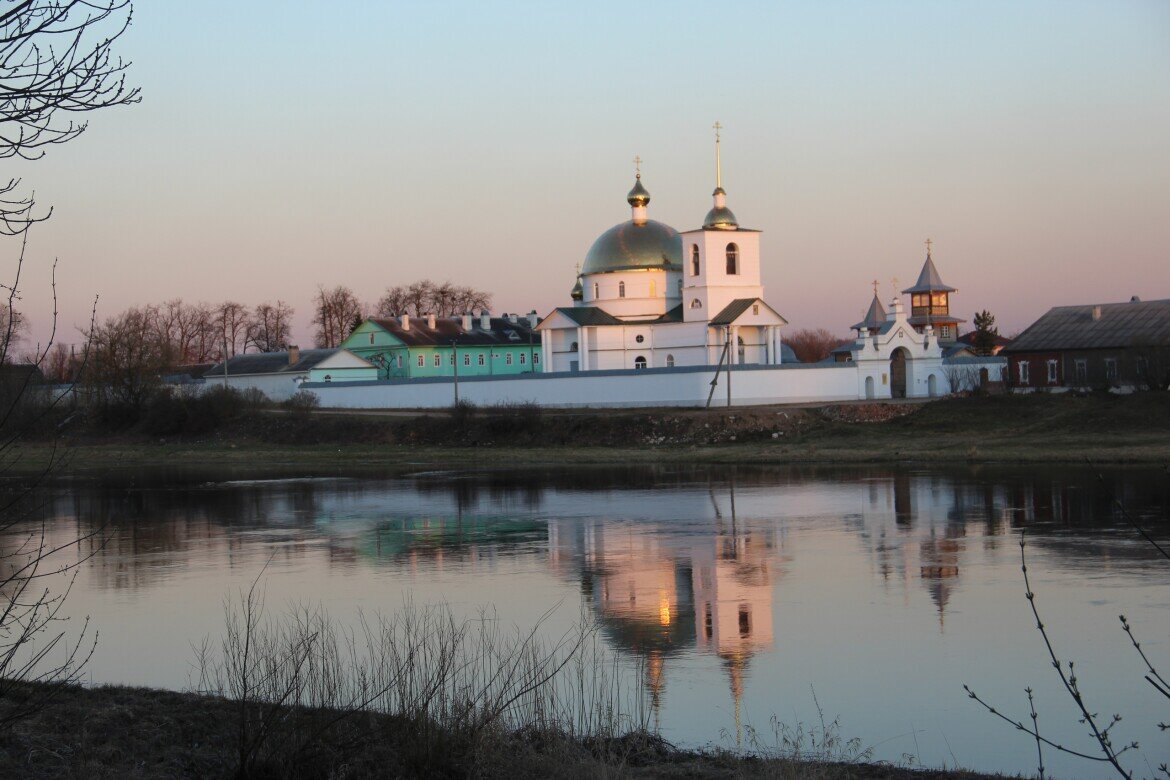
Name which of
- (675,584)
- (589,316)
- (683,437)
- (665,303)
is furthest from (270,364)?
(675,584)

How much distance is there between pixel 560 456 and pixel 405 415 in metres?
14.9

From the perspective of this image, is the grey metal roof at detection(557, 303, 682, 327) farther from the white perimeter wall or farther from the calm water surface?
the calm water surface

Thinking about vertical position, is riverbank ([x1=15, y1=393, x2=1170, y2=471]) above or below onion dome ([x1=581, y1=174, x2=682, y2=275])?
below

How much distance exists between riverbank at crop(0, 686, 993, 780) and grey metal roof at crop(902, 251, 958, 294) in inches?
3778

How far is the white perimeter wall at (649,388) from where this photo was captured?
54438 millimetres

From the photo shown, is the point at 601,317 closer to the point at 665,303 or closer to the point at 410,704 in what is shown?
the point at 665,303

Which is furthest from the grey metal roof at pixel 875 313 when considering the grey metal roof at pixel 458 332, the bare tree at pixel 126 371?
the bare tree at pixel 126 371

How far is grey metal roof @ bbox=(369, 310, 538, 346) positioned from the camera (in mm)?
81812

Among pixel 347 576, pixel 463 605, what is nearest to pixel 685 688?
pixel 463 605

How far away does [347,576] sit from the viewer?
61.4ft

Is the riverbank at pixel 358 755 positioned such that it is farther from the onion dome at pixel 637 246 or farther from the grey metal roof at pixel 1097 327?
the onion dome at pixel 637 246

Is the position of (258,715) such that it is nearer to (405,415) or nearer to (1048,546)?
(1048,546)

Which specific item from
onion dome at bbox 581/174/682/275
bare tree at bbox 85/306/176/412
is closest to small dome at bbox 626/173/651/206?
onion dome at bbox 581/174/682/275

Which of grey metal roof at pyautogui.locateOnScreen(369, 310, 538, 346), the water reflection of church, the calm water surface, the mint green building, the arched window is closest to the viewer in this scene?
the calm water surface
